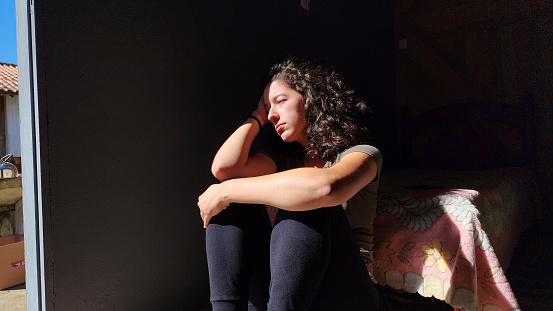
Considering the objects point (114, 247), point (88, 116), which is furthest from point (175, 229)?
point (88, 116)

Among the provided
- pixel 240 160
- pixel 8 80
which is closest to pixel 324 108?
pixel 240 160

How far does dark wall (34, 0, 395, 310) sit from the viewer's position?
1113 mm

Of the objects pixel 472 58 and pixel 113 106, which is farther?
pixel 472 58

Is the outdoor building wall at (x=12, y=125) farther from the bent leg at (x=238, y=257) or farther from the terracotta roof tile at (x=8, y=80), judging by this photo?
the bent leg at (x=238, y=257)

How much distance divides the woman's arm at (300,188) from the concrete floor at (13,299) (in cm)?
118

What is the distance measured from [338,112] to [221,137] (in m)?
0.54

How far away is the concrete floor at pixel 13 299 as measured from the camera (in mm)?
1675

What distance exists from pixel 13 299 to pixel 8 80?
4.38 meters

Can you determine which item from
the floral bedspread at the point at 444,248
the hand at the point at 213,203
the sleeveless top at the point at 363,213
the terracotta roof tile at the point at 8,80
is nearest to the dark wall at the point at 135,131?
the hand at the point at 213,203

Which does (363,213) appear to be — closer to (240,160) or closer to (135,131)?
(240,160)

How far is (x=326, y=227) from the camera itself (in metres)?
0.93

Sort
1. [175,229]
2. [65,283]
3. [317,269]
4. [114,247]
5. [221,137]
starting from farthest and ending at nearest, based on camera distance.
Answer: [221,137] → [175,229] → [114,247] → [65,283] → [317,269]

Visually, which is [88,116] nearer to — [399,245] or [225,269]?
[225,269]

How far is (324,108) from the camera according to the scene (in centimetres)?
129
